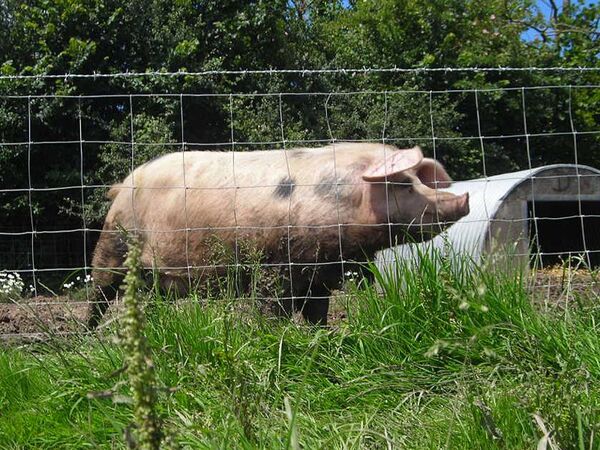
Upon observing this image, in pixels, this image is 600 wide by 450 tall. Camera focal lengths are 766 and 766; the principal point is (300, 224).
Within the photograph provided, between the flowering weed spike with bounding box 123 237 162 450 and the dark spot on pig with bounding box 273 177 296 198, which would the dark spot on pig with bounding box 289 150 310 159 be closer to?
the dark spot on pig with bounding box 273 177 296 198

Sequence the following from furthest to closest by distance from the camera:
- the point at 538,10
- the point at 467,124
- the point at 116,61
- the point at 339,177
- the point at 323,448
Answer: the point at 538,10
the point at 467,124
the point at 116,61
the point at 339,177
the point at 323,448

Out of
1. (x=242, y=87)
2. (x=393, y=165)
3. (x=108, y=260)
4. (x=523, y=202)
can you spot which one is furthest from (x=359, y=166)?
(x=242, y=87)

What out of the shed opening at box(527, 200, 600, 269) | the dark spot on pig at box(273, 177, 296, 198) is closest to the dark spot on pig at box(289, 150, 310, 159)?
the dark spot on pig at box(273, 177, 296, 198)

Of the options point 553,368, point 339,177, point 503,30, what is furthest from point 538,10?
point 553,368

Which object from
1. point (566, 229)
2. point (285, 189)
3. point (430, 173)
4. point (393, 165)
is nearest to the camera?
point (393, 165)

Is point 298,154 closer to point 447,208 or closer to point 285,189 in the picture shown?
point 285,189

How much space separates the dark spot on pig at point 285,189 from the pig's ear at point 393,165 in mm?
460

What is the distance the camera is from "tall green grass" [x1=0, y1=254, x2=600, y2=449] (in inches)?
89.0

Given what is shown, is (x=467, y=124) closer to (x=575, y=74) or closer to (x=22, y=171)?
(x=575, y=74)

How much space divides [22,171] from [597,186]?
8411mm

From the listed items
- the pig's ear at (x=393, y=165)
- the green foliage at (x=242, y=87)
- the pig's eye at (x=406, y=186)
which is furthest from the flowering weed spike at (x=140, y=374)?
the green foliage at (x=242, y=87)

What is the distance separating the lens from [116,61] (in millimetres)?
12719

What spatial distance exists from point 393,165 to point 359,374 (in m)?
2.08

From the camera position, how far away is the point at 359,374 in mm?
2902
